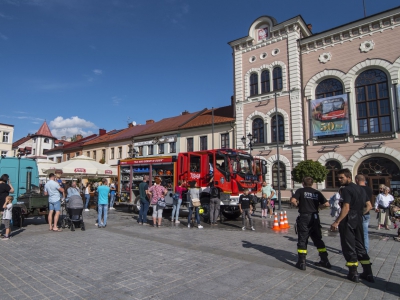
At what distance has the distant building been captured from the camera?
50.5m

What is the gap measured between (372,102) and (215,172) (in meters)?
15.6

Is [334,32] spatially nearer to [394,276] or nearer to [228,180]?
[228,180]

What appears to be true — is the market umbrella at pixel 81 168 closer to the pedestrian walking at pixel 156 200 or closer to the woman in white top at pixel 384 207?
the pedestrian walking at pixel 156 200

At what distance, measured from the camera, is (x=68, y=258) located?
6094 mm

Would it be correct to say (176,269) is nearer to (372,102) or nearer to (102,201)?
(102,201)

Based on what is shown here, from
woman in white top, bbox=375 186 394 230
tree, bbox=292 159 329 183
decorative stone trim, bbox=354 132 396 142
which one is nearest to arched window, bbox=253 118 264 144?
tree, bbox=292 159 329 183

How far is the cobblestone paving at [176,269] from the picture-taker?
430 centimetres

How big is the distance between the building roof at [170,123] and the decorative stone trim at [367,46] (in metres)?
18.1

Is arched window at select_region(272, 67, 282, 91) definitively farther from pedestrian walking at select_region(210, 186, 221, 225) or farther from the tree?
pedestrian walking at select_region(210, 186, 221, 225)

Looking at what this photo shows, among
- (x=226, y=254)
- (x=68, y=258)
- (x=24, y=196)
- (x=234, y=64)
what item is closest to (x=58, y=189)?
(x=24, y=196)

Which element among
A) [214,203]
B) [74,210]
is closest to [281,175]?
[214,203]

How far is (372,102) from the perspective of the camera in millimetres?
20875

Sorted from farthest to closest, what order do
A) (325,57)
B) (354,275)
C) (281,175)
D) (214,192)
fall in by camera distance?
1. (281,175)
2. (325,57)
3. (214,192)
4. (354,275)

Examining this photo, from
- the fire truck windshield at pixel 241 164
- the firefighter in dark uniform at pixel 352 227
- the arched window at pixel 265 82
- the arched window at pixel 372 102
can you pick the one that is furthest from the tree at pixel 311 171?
the firefighter in dark uniform at pixel 352 227
